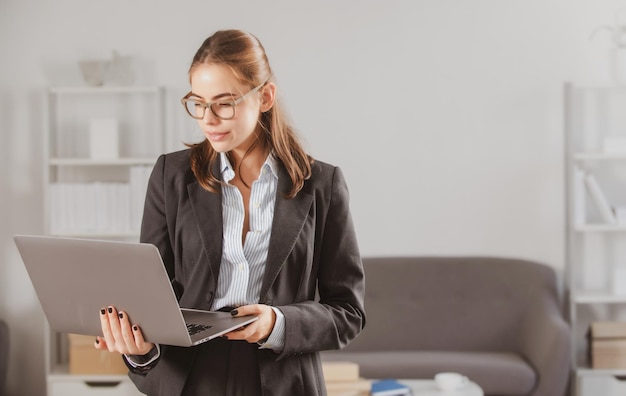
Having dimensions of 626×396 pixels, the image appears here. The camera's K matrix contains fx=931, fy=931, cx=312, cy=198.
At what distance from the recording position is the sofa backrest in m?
4.91

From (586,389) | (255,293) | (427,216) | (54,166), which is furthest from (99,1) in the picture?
(255,293)

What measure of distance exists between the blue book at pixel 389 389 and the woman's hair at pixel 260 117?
2255mm

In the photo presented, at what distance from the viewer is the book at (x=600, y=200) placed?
4805mm

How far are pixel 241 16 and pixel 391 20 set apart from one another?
83cm

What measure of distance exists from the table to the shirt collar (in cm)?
243

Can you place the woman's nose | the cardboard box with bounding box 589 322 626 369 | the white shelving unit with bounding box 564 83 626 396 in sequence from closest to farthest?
the woman's nose
the cardboard box with bounding box 589 322 626 369
the white shelving unit with bounding box 564 83 626 396

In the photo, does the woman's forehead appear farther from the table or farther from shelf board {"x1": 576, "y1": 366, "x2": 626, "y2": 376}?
shelf board {"x1": 576, "y1": 366, "x2": 626, "y2": 376}

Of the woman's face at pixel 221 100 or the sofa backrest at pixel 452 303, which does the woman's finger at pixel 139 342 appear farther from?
the sofa backrest at pixel 452 303

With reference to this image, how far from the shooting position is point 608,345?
473cm

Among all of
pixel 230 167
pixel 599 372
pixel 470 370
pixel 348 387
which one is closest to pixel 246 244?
pixel 230 167

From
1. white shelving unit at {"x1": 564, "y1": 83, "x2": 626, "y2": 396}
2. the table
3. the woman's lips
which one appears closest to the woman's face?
the woman's lips

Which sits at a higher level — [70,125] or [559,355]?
[70,125]

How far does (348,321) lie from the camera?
1.63 meters

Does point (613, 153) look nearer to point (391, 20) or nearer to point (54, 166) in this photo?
point (391, 20)
